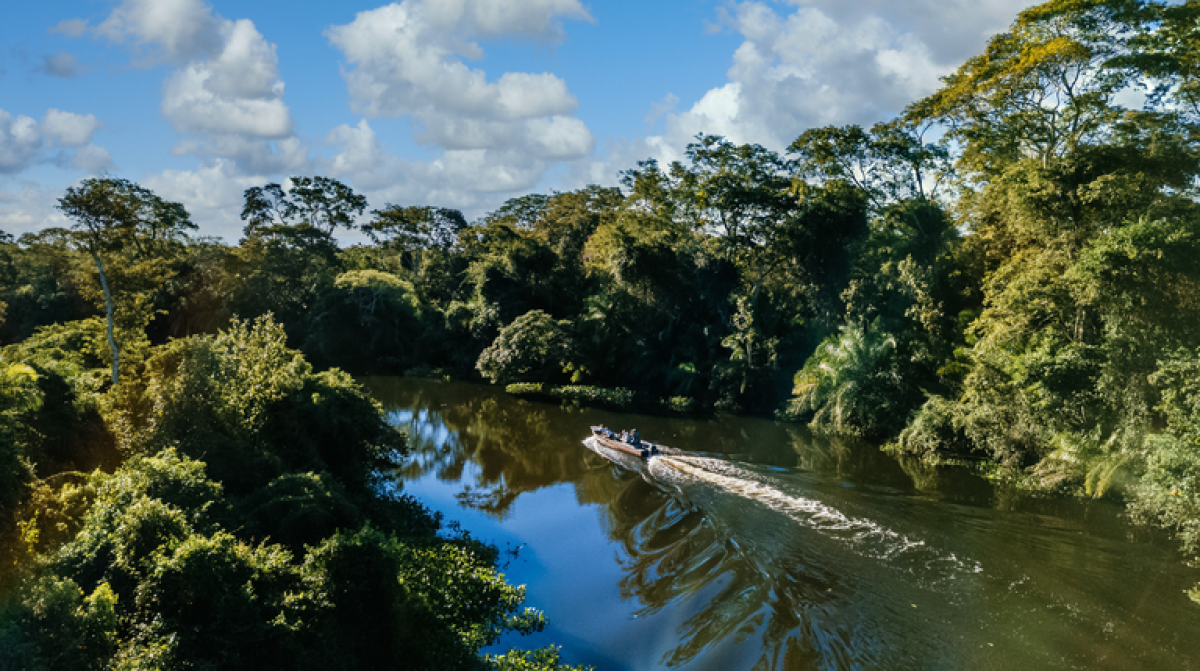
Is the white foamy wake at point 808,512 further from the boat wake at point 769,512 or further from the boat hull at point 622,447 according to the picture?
the boat hull at point 622,447

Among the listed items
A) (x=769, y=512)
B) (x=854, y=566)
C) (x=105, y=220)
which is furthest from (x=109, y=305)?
(x=854, y=566)

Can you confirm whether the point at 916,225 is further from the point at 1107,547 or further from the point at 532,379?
the point at 532,379

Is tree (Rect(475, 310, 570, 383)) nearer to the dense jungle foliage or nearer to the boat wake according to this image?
the dense jungle foliage

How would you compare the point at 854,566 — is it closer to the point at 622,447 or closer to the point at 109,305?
the point at 622,447

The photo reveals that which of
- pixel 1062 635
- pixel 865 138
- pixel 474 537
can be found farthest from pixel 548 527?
pixel 865 138

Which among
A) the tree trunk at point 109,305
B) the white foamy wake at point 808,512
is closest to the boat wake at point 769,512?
the white foamy wake at point 808,512

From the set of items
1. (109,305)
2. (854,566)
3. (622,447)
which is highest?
(109,305)
